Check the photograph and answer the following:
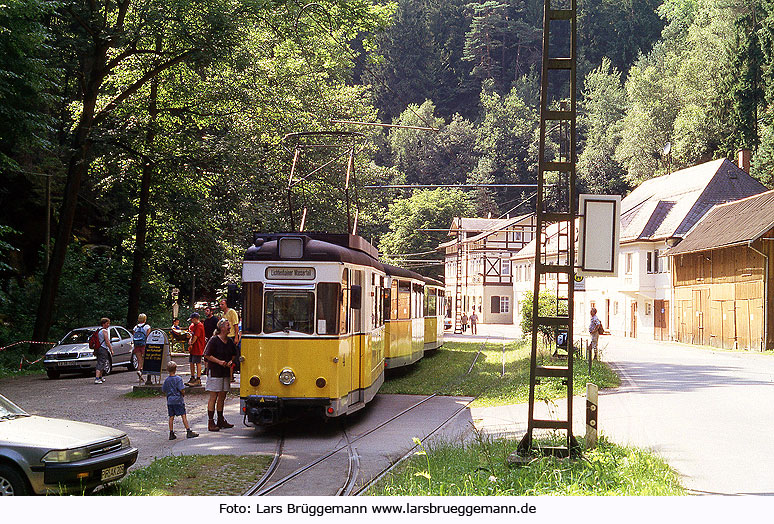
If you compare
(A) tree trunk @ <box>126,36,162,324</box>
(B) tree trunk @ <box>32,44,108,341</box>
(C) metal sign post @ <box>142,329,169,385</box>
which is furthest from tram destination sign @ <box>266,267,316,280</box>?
(A) tree trunk @ <box>126,36,162,324</box>

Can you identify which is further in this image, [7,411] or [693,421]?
[693,421]

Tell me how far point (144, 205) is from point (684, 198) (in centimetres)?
3879

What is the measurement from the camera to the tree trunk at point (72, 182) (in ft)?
93.7

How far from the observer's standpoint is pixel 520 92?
194 ft

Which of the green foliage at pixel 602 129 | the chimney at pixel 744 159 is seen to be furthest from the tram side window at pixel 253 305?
the green foliage at pixel 602 129

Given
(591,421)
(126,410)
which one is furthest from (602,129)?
(591,421)

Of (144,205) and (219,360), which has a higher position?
(144,205)

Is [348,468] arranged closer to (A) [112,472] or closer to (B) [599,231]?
(A) [112,472]

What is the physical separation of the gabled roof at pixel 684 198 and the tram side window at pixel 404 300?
110ft

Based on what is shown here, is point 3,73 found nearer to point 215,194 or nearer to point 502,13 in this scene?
point 215,194

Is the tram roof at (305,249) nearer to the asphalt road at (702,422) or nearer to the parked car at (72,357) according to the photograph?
the asphalt road at (702,422)

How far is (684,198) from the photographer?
59094mm

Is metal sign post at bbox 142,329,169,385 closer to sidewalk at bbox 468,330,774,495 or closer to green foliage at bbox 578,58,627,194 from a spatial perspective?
sidewalk at bbox 468,330,774,495

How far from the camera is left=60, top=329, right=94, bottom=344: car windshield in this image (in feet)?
92.2
